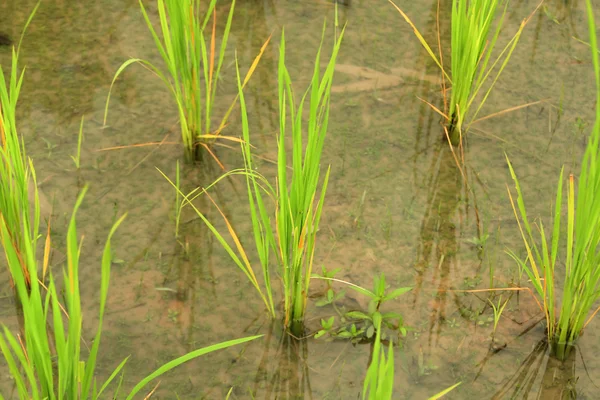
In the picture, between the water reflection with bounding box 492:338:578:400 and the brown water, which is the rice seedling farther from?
the water reflection with bounding box 492:338:578:400

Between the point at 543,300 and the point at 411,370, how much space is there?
0.34 m

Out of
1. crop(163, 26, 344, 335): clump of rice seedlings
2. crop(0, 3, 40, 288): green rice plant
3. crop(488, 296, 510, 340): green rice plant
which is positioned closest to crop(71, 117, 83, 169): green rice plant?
crop(0, 3, 40, 288): green rice plant

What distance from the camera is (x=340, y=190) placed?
2.21m

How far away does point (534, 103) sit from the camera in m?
2.47

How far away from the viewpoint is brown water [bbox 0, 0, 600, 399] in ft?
5.97

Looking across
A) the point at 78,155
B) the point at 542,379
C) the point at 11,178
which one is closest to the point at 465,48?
the point at 542,379

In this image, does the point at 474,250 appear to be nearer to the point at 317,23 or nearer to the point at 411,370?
the point at 411,370

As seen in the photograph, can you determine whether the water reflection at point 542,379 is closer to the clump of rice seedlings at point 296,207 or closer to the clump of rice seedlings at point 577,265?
the clump of rice seedlings at point 577,265

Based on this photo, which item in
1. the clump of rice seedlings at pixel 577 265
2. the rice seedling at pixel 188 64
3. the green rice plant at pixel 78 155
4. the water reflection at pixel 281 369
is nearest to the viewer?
the clump of rice seedlings at pixel 577 265

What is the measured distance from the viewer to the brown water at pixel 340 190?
5.97ft

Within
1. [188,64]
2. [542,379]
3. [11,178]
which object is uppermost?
[188,64]

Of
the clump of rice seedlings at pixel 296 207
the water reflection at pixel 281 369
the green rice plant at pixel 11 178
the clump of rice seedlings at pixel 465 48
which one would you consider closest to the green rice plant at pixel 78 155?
the green rice plant at pixel 11 178

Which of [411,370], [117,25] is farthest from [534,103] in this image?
[117,25]

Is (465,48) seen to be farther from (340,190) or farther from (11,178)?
(11,178)
